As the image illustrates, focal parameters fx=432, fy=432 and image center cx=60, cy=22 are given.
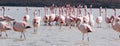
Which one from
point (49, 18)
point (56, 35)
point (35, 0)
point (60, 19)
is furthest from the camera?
point (35, 0)

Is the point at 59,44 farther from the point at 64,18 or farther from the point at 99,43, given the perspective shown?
the point at 64,18

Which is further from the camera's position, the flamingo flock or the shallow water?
the flamingo flock

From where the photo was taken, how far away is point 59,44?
13148mm

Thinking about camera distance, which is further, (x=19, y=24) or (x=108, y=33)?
(x=108, y=33)

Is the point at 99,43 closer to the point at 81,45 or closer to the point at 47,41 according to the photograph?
the point at 81,45

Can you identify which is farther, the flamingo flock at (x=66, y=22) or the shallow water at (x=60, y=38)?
the flamingo flock at (x=66, y=22)

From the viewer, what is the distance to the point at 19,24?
46.5 feet

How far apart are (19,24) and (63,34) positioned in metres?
2.17

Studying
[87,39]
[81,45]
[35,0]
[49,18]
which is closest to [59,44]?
[81,45]

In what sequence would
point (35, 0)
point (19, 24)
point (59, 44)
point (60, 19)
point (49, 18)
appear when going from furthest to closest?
point (35, 0)
point (49, 18)
point (60, 19)
point (19, 24)
point (59, 44)

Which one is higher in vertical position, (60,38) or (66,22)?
(66,22)

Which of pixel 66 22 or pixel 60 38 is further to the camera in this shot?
pixel 66 22

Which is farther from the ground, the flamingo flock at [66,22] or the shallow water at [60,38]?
the flamingo flock at [66,22]

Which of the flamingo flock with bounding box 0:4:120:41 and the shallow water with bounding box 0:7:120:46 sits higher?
the flamingo flock with bounding box 0:4:120:41
